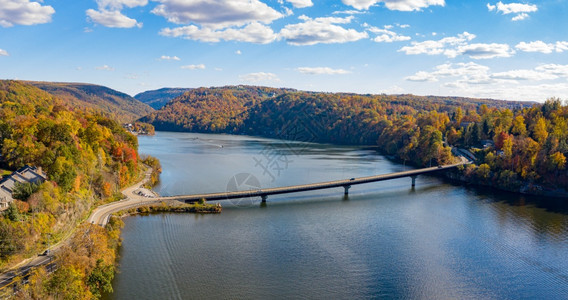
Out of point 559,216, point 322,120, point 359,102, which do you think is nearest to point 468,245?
point 559,216

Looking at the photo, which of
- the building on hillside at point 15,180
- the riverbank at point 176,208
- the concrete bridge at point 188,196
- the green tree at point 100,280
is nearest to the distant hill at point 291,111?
the concrete bridge at point 188,196

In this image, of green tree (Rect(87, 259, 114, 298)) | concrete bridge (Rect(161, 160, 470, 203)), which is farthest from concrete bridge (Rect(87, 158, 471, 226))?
green tree (Rect(87, 259, 114, 298))

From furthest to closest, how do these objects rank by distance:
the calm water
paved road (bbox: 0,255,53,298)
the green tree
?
the calm water → the green tree → paved road (bbox: 0,255,53,298)

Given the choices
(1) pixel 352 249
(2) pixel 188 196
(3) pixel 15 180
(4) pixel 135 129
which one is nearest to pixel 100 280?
(3) pixel 15 180

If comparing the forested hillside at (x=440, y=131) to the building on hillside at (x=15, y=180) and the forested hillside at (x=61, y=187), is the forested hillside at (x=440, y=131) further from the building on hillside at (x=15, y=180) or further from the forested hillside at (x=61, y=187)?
the building on hillside at (x=15, y=180)

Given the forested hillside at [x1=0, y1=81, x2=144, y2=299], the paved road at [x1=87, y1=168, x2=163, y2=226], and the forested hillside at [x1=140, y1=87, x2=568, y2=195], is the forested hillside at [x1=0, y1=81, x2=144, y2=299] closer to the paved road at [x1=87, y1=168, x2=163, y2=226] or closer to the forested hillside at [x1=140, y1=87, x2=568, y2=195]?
the paved road at [x1=87, y1=168, x2=163, y2=226]

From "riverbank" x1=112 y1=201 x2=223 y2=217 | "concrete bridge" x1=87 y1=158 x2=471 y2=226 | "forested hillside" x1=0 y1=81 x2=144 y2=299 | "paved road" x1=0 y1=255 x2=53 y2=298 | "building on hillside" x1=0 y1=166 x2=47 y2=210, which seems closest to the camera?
"paved road" x1=0 y1=255 x2=53 y2=298
